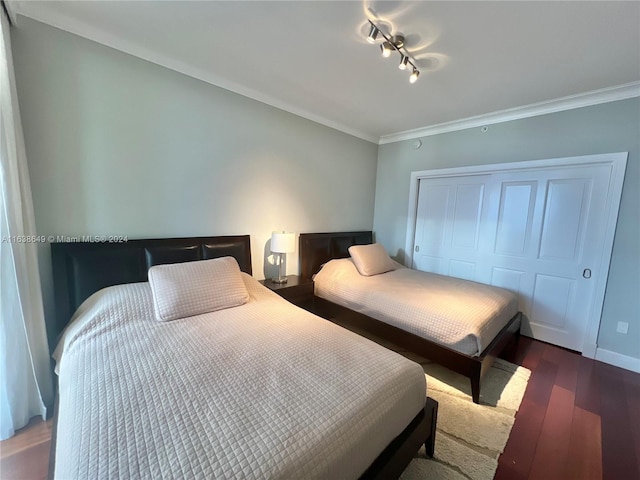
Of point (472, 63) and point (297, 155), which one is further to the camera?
point (297, 155)

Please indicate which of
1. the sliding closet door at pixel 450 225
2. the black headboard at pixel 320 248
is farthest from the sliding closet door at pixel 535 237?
the black headboard at pixel 320 248

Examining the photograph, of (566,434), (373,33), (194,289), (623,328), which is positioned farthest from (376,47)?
(623,328)

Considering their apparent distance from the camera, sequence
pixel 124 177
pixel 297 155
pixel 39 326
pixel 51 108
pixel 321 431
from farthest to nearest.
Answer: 1. pixel 297 155
2. pixel 124 177
3. pixel 51 108
4. pixel 39 326
5. pixel 321 431

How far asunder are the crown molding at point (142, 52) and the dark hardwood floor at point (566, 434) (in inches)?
98.4

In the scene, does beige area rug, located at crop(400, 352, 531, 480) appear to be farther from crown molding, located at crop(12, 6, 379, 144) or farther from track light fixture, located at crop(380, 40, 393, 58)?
crown molding, located at crop(12, 6, 379, 144)

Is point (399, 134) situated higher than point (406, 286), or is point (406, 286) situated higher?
point (399, 134)

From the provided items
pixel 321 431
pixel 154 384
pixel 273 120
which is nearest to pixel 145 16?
pixel 273 120

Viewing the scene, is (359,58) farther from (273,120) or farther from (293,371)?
(293,371)

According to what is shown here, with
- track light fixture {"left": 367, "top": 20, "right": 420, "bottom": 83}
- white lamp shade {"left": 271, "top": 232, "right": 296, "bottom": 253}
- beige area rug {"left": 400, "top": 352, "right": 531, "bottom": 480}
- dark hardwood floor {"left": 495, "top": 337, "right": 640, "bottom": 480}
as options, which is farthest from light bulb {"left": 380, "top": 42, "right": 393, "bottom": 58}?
dark hardwood floor {"left": 495, "top": 337, "right": 640, "bottom": 480}

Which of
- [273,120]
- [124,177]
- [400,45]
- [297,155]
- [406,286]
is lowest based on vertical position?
[406,286]

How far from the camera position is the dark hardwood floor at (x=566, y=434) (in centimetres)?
140

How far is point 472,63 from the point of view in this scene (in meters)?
2.01

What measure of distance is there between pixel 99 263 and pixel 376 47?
98.6 inches

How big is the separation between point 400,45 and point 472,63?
66cm
